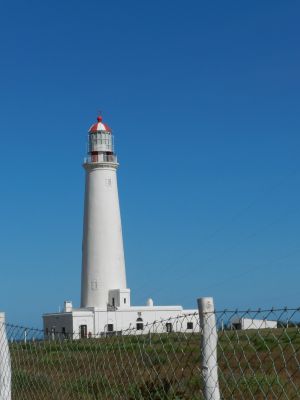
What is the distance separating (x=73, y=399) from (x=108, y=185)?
116ft

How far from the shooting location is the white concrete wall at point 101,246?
136 ft

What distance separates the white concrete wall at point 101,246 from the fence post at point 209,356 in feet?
123

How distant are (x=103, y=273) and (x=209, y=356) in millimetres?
37696

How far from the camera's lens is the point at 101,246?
135 ft

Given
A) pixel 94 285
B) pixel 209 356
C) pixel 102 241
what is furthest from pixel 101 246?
Result: pixel 209 356

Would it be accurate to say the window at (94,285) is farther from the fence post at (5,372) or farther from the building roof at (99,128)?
the fence post at (5,372)

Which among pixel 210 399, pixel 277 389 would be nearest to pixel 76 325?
pixel 277 389

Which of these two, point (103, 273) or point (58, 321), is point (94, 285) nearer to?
point (103, 273)

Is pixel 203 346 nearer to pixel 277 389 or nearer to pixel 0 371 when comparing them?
pixel 0 371

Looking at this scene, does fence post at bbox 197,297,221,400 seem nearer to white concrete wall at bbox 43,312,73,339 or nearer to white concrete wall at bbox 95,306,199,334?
white concrete wall at bbox 95,306,199,334

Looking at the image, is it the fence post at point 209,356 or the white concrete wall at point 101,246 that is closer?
the fence post at point 209,356

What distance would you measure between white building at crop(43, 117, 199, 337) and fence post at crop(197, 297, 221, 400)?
37.1 m

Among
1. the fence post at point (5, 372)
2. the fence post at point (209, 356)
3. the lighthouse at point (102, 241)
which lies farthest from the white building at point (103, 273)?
the fence post at point (209, 356)

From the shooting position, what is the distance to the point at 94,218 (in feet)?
137
